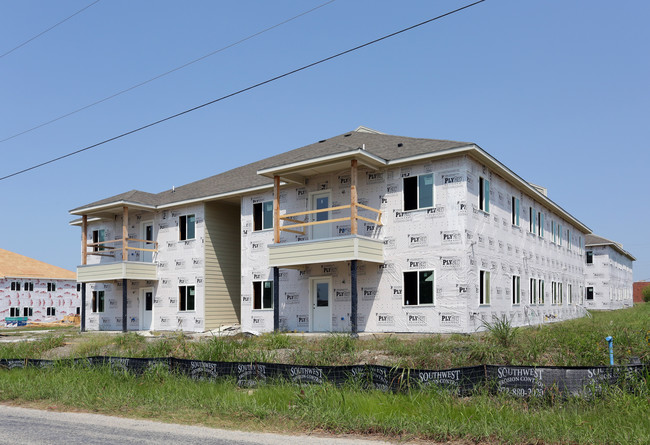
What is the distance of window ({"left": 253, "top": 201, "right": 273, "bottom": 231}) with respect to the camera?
26625 mm

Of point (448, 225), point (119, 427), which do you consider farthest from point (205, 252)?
point (119, 427)

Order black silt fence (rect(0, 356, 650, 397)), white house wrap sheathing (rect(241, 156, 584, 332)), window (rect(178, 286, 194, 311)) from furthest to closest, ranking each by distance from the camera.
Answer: window (rect(178, 286, 194, 311))
white house wrap sheathing (rect(241, 156, 584, 332))
black silt fence (rect(0, 356, 650, 397))

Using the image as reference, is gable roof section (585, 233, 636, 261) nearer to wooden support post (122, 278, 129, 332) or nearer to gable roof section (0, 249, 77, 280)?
wooden support post (122, 278, 129, 332)

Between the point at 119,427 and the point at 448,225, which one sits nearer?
the point at 119,427

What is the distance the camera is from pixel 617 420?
7.97 metres

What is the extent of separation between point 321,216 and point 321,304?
12.3ft

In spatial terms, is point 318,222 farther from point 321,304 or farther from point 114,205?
point 114,205

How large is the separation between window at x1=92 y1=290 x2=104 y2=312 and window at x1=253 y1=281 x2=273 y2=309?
42.1 ft

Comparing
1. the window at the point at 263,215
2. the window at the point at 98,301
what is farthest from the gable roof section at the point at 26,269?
the window at the point at 263,215

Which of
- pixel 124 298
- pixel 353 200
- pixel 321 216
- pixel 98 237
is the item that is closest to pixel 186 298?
pixel 124 298

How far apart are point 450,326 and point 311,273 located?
660 centimetres

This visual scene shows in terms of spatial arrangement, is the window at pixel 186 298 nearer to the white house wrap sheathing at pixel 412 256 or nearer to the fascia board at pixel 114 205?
the white house wrap sheathing at pixel 412 256

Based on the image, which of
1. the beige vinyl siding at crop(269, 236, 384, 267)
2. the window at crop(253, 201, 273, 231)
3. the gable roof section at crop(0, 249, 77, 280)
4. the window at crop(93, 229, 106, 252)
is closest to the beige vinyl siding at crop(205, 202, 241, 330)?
the window at crop(253, 201, 273, 231)

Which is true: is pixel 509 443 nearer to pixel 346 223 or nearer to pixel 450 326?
pixel 450 326
